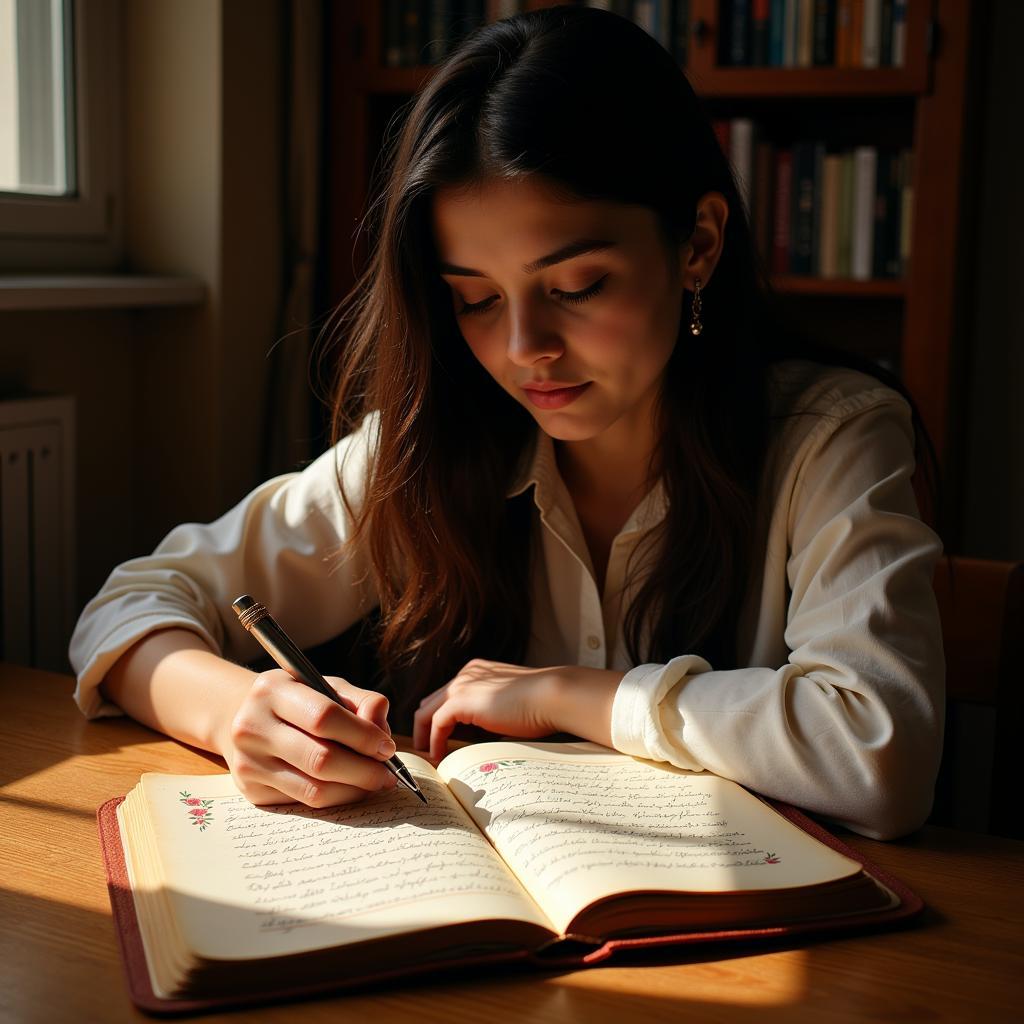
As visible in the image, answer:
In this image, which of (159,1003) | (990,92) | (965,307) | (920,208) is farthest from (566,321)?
(990,92)

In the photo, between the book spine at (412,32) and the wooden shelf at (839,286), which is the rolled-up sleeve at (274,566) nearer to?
the wooden shelf at (839,286)

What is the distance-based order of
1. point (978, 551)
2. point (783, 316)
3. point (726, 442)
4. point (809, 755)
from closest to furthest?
1. point (809, 755)
2. point (726, 442)
3. point (783, 316)
4. point (978, 551)

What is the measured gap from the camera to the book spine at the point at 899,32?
A: 2.09 metres

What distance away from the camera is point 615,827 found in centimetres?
89

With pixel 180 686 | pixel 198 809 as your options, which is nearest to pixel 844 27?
pixel 180 686

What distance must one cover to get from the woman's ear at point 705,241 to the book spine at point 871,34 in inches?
40.4

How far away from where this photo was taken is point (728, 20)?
7.31 feet

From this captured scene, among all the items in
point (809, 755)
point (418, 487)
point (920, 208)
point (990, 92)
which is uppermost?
point (990, 92)

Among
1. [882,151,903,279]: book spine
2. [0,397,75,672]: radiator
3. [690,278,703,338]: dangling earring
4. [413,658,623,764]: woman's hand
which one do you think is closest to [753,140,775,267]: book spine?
[882,151,903,279]: book spine

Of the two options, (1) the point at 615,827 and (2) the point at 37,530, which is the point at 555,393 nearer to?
(1) the point at 615,827

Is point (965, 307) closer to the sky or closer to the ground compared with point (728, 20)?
closer to the ground

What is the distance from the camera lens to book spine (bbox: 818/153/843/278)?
230 centimetres

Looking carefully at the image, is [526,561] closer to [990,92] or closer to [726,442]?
[726,442]

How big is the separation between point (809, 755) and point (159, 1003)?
54cm
